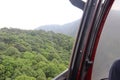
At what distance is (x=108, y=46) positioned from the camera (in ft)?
8.01

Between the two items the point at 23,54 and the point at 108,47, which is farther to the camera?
the point at 23,54

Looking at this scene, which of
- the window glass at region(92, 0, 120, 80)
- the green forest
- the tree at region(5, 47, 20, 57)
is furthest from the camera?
the tree at region(5, 47, 20, 57)

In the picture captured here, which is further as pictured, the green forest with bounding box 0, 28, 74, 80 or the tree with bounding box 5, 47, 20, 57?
the tree with bounding box 5, 47, 20, 57

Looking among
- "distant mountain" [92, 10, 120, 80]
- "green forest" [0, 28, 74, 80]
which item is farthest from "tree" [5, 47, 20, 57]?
"distant mountain" [92, 10, 120, 80]

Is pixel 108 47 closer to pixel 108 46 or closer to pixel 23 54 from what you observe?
pixel 108 46

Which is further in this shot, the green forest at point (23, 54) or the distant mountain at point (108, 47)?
the green forest at point (23, 54)

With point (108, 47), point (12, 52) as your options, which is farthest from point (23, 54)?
point (108, 47)

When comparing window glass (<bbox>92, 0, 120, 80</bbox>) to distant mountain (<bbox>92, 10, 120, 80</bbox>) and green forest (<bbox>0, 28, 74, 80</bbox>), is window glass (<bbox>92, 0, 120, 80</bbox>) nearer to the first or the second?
distant mountain (<bbox>92, 10, 120, 80</bbox>)

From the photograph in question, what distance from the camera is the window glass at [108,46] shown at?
91.6 inches

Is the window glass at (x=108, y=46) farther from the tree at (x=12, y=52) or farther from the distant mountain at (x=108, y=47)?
the tree at (x=12, y=52)

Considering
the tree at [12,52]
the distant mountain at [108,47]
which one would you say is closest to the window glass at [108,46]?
the distant mountain at [108,47]

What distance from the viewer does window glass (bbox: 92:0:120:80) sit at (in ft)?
7.63

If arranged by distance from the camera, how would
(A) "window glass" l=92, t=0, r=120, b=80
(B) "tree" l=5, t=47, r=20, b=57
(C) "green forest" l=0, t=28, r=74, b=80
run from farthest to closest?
1. (B) "tree" l=5, t=47, r=20, b=57
2. (C) "green forest" l=0, t=28, r=74, b=80
3. (A) "window glass" l=92, t=0, r=120, b=80

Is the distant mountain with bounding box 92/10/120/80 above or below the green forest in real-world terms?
above
